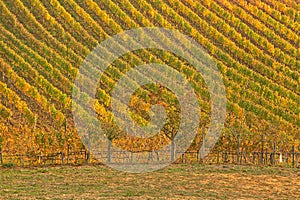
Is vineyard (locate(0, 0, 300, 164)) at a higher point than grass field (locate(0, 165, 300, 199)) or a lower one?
higher

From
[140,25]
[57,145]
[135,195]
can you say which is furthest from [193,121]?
[140,25]

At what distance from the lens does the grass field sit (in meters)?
30.9

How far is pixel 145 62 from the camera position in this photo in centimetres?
6325

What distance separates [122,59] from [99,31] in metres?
6.50

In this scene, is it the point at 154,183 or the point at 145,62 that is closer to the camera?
the point at 154,183

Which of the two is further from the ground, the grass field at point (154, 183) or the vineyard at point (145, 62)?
the vineyard at point (145, 62)

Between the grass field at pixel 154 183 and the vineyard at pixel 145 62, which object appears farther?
the vineyard at pixel 145 62

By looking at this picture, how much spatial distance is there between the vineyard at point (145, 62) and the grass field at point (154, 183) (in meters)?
4.45

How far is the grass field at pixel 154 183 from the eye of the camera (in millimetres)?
30875

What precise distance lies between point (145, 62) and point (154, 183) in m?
30.0

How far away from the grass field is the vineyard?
14.6ft

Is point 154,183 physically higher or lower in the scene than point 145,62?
lower

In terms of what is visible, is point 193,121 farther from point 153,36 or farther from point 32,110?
point 153,36

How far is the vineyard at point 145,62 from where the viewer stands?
4659cm
